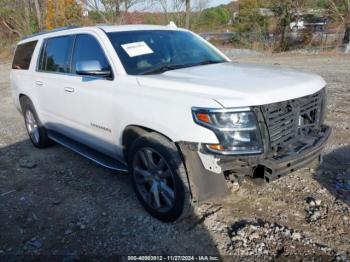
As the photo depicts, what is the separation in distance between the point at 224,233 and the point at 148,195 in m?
0.85

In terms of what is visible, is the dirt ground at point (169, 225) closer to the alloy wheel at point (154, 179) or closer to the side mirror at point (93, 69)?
the alloy wheel at point (154, 179)

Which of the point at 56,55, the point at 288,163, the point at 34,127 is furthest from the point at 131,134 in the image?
the point at 34,127

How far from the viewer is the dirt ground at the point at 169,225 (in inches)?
118

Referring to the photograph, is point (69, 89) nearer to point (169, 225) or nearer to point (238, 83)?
point (169, 225)

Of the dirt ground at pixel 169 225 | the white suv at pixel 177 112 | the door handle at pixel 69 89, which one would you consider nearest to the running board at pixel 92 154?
the white suv at pixel 177 112

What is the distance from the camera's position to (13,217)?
12.1 feet

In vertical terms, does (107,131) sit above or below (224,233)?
above

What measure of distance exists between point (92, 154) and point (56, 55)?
1581 mm

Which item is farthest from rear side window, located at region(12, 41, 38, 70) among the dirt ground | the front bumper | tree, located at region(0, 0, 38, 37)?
tree, located at region(0, 0, 38, 37)

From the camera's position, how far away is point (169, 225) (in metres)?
3.34

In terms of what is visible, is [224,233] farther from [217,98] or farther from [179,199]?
[217,98]

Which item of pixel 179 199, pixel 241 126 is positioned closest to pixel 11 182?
pixel 179 199

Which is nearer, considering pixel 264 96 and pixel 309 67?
pixel 264 96

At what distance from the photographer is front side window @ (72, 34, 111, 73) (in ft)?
12.2
